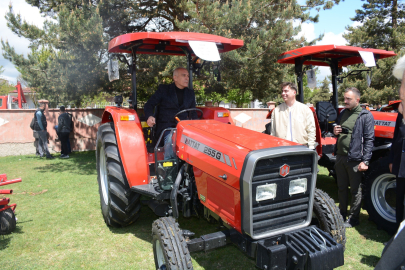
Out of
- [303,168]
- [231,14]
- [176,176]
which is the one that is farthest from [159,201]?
[231,14]

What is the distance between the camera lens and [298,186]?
7.50ft

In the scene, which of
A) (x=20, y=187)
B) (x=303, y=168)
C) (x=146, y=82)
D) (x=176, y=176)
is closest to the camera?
(x=303, y=168)

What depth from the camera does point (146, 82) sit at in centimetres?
769

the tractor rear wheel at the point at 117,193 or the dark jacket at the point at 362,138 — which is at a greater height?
the dark jacket at the point at 362,138

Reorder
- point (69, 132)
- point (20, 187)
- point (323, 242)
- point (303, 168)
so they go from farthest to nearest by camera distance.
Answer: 1. point (69, 132)
2. point (20, 187)
3. point (303, 168)
4. point (323, 242)

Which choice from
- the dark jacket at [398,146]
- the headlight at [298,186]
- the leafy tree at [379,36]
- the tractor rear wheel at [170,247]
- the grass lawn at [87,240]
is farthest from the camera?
the leafy tree at [379,36]

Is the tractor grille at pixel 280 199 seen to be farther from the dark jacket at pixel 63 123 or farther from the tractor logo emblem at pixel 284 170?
the dark jacket at pixel 63 123

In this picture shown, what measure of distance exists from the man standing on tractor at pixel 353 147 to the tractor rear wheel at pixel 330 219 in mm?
1225

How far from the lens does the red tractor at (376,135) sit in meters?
3.77

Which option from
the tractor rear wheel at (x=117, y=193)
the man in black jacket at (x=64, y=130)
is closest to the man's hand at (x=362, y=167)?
the tractor rear wheel at (x=117, y=193)

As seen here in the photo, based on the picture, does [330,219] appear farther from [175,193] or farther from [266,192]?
[175,193]

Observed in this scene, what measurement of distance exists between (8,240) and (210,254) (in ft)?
7.89

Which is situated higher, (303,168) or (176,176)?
(303,168)

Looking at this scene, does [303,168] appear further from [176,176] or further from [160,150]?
[160,150]
